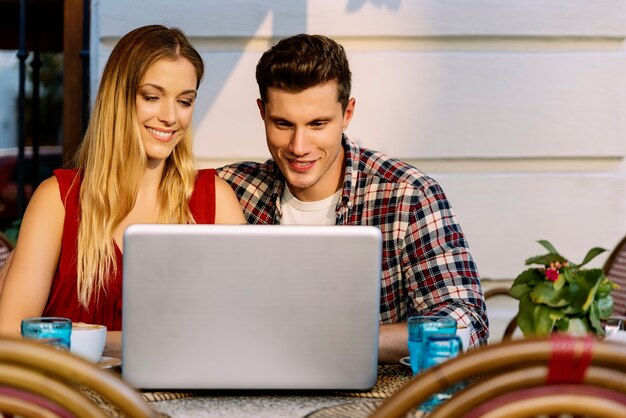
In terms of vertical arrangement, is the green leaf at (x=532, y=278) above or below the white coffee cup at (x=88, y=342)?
above

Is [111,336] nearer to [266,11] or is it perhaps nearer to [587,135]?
[266,11]

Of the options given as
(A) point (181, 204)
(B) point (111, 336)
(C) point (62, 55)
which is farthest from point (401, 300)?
(C) point (62, 55)

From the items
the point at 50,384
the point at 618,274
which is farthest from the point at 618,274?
the point at 50,384

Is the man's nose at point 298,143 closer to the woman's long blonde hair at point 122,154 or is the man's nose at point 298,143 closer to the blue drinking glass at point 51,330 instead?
the woman's long blonde hair at point 122,154

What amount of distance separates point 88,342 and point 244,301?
1.34 ft

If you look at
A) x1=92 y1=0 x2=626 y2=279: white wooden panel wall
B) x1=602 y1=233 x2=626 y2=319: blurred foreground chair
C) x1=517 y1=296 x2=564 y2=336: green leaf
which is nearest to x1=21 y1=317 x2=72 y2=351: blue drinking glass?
x1=517 y1=296 x2=564 y2=336: green leaf

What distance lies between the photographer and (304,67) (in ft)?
8.78

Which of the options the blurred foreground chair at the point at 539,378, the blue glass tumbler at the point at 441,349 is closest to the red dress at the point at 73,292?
the blue glass tumbler at the point at 441,349

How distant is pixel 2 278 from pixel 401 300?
1.06 meters

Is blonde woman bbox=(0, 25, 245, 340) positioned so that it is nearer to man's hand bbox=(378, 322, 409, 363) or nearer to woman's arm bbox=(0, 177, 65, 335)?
woman's arm bbox=(0, 177, 65, 335)

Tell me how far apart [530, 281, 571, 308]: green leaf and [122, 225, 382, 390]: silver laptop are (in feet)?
1.21

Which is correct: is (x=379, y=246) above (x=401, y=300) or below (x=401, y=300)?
above

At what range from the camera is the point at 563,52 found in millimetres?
4160

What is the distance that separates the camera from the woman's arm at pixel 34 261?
2.36 meters
